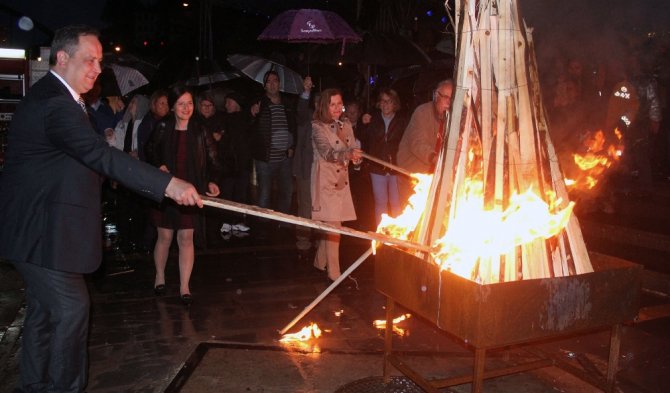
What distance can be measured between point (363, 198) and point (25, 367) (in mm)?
8459

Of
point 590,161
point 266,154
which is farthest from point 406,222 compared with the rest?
point 266,154

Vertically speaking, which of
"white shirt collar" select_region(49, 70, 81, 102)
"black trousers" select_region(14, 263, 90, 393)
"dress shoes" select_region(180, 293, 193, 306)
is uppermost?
"white shirt collar" select_region(49, 70, 81, 102)

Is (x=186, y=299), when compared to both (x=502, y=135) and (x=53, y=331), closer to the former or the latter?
(x=53, y=331)

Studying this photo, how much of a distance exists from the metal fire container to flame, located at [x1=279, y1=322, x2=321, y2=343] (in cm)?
166

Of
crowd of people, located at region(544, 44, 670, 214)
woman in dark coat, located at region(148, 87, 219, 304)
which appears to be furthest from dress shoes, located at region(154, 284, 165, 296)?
crowd of people, located at region(544, 44, 670, 214)

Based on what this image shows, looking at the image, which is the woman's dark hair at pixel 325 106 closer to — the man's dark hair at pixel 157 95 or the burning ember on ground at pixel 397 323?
the man's dark hair at pixel 157 95

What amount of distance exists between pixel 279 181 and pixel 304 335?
4.60 meters

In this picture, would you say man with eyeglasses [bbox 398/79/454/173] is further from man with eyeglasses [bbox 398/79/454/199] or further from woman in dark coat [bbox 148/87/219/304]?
woman in dark coat [bbox 148/87/219/304]

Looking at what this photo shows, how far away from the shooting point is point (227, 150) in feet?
31.6

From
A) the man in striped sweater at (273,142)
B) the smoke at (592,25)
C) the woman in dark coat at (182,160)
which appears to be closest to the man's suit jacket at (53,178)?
the woman in dark coat at (182,160)

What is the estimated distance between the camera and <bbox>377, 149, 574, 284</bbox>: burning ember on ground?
3.73 m

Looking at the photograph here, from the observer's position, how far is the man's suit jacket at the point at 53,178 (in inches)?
147

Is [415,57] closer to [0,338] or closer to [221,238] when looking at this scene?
[221,238]

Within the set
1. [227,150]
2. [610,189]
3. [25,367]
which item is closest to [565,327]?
[25,367]
